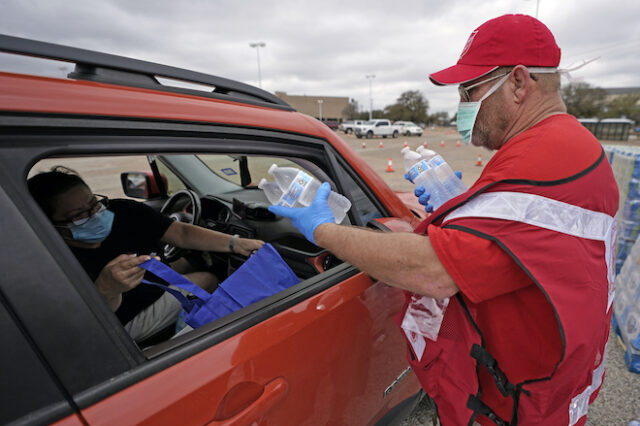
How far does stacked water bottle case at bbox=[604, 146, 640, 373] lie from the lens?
2480 mm

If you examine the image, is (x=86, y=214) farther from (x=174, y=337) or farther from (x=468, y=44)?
(x=468, y=44)

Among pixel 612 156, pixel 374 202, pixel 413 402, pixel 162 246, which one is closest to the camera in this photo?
pixel 374 202

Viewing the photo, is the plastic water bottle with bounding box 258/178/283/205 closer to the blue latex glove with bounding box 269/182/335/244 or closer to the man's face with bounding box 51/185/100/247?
the blue latex glove with bounding box 269/182/335/244

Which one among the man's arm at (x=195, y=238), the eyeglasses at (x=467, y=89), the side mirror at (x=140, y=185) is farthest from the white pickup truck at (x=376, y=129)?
the eyeglasses at (x=467, y=89)

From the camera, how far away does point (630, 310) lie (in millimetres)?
2594

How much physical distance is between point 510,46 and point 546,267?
734mm

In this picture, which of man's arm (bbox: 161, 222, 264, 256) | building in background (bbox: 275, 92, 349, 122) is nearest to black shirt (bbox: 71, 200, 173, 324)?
man's arm (bbox: 161, 222, 264, 256)

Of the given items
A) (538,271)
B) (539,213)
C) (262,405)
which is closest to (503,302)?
(538,271)

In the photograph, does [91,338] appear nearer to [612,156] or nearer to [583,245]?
[583,245]

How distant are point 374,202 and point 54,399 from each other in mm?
1336

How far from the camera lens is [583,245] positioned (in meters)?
0.91

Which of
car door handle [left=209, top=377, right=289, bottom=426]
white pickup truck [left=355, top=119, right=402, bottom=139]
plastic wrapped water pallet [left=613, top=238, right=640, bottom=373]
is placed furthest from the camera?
white pickup truck [left=355, top=119, right=402, bottom=139]

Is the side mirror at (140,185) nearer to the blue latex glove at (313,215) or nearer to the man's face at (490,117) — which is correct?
the blue latex glove at (313,215)

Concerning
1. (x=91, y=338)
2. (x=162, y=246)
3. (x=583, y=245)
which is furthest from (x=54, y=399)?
(x=162, y=246)
